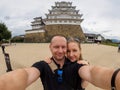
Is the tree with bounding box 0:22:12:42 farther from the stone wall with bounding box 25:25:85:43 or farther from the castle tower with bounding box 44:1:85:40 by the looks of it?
the castle tower with bounding box 44:1:85:40

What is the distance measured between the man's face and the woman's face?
0.35 metres

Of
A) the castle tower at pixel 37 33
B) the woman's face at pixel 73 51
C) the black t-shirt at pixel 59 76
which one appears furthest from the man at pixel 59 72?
the castle tower at pixel 37 33

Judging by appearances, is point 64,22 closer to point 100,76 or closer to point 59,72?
point 59,72

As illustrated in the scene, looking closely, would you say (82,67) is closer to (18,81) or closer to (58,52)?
(58,52)

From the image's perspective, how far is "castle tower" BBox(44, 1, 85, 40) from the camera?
59.6 meters

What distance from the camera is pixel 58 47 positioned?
2.61m

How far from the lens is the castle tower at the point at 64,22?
59.6 meters

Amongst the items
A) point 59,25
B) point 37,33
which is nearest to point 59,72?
point 59,25

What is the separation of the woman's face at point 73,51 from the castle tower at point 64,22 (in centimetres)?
5604

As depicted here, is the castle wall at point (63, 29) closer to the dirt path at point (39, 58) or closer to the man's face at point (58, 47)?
the dirt path at point (39, 58)

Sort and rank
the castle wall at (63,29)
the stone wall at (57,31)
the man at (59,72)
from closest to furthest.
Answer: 1. the man at (59,72)
2. the stone wall at (57,31)
3. the castle wall at (63,29)

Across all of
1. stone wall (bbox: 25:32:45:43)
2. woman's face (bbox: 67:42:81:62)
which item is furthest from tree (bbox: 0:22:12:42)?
woman's face (bbox: 67:42:81:62)

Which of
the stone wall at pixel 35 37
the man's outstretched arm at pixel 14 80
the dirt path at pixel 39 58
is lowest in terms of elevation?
the dirt path at pixel 39 58

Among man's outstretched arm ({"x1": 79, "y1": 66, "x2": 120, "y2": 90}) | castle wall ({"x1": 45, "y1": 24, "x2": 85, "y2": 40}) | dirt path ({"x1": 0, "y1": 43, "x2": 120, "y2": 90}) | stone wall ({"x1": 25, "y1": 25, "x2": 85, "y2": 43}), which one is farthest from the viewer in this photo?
castle wall ({"x1": 45, "y1": 24, "x2": 85, "y2": 40})
